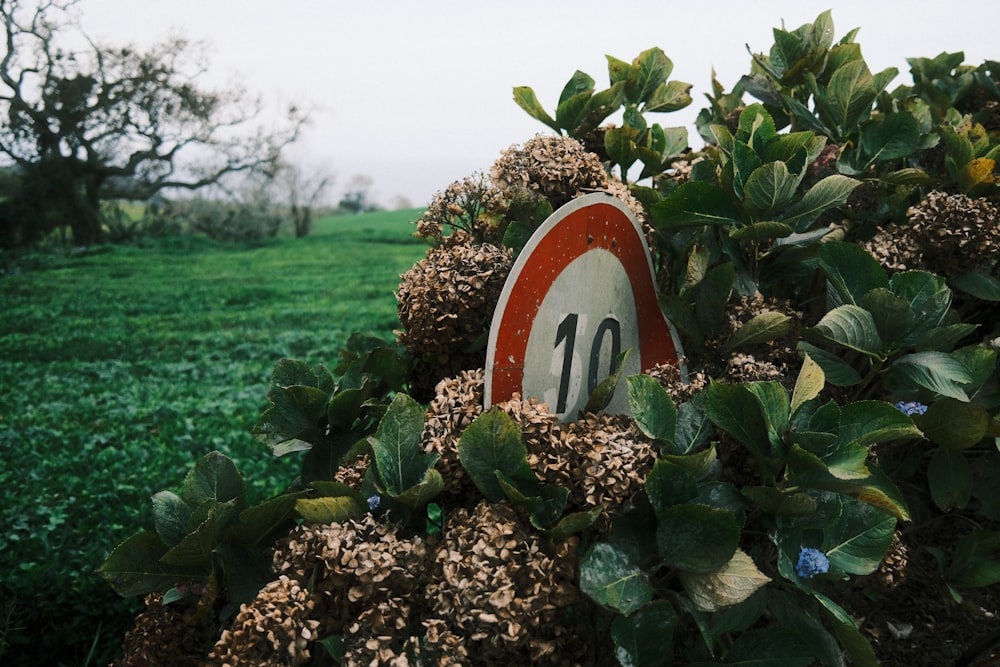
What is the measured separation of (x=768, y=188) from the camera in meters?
1.23

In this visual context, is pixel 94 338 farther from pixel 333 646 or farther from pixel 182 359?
pixel 333 646

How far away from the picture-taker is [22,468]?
355 centimetres

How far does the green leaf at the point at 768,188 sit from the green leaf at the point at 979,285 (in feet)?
1.49

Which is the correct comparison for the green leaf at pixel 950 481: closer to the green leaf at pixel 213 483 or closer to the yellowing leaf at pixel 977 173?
the yellowing leaf at pixel 977 173

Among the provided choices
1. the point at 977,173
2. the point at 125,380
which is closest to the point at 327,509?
the point at 977,173

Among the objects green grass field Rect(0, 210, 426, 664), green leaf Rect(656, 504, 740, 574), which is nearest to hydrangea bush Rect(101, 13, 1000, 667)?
green leaf Rect(656, 504, 740, 574)

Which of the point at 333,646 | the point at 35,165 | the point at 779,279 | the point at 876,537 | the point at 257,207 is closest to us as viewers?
the point at 333,646

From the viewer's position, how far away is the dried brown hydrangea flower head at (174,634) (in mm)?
1035

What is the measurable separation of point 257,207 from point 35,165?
3.10m

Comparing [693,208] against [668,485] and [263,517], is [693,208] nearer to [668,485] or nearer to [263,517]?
[668,485]

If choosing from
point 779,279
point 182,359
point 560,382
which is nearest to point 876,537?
point 560,382

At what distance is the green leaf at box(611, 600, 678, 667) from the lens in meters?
0.91

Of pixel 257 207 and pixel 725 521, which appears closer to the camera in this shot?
pixel 725 521

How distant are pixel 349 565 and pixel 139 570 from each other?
0.30 metres
